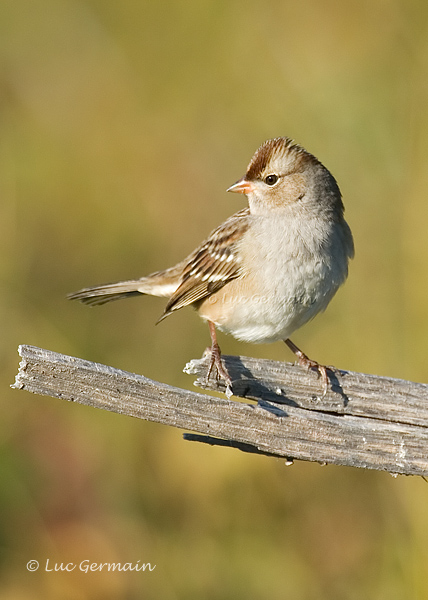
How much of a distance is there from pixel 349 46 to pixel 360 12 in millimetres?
275

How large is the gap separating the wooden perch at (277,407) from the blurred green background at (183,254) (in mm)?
1160

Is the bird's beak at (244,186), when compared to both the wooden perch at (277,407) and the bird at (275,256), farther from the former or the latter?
the wooden perch at (277,407)

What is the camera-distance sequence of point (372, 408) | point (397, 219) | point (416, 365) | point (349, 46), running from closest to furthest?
point (372, 408)
point (416, 365)
point (397, 219)
point (349, 46)

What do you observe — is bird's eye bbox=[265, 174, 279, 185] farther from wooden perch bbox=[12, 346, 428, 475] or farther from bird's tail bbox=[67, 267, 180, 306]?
wooden perch bbox=[12, 346, 428, 475]

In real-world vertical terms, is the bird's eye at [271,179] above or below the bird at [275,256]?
above

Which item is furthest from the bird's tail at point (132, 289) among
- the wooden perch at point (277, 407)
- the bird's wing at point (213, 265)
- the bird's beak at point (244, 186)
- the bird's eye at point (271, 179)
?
the wooden perch at point (277, 407)

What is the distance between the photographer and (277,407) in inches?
119

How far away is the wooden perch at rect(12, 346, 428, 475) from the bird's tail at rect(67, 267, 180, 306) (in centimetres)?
151

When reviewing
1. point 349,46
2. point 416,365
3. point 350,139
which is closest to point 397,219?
point 350,139

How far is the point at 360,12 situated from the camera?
18.6 ft

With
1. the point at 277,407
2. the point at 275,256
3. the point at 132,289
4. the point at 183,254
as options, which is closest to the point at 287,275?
the point at 275,256

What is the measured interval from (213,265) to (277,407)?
142 centimetres

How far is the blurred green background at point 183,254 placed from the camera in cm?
444

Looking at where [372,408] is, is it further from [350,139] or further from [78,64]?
[78,64]
